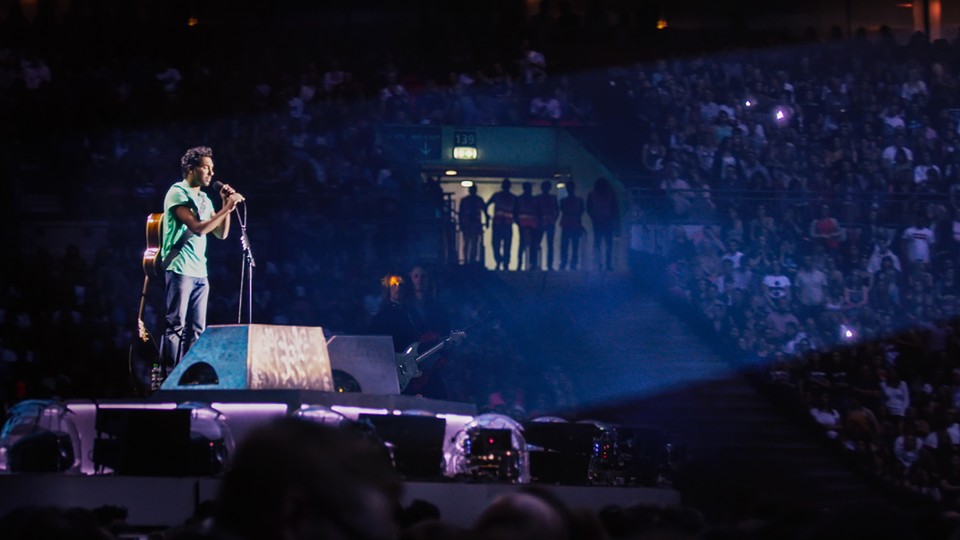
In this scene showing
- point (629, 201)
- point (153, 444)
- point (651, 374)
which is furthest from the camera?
point (629, 201)

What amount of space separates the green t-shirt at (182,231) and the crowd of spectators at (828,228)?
804 centimetres

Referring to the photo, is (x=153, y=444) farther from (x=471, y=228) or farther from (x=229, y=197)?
(x=471, y=228)

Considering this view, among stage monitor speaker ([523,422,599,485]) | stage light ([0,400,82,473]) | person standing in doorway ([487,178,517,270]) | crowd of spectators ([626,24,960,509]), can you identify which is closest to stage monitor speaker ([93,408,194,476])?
stage light ([0,400,82,473])

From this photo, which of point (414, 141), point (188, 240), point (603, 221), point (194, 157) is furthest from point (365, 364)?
point (414, 141)

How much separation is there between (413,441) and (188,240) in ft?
8.07

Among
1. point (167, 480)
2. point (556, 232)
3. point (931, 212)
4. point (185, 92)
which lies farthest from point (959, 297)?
point (167, 480)

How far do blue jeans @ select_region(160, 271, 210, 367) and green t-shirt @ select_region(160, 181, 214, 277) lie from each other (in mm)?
75

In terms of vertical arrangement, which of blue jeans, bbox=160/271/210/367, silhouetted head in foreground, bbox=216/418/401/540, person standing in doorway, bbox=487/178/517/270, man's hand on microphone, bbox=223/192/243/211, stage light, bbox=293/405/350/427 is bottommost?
stage light, bbox=293/405/350/427

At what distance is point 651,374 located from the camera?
16.9 metres

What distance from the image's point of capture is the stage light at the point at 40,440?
8.96 metres

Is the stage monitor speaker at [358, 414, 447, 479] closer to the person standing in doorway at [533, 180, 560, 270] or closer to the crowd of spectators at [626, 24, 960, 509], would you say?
the crowd of spectators at [626, 24, 960, 509]

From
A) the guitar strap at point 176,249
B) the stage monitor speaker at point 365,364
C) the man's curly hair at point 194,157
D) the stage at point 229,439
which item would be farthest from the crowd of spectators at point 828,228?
the man's curly hair at point 194,157

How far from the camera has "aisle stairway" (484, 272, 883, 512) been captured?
15.0 metres

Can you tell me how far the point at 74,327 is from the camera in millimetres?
15727
